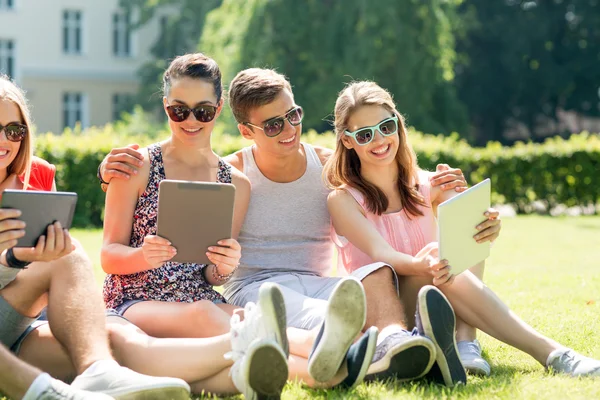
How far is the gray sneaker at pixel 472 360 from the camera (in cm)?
404

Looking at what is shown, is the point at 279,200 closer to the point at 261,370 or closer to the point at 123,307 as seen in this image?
the point at 123,307

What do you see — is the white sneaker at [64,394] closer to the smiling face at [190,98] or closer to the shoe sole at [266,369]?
the shoe sole at [266,369]

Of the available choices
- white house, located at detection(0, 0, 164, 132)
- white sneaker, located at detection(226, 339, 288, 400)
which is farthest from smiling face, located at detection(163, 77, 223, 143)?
white house, located at detection(0, 0, 164, 132)

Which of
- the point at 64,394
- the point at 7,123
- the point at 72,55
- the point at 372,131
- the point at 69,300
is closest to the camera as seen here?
the point at 64,394

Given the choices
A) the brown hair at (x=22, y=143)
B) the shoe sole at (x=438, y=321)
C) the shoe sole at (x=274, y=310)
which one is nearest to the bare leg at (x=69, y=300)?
the brown hair at (x=22, y=143)

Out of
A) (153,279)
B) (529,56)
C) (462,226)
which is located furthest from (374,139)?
(529,56)

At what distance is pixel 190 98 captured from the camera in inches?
168

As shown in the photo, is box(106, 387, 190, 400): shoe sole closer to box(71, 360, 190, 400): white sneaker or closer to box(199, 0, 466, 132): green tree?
box(71, 360, 190, 400): white sneaker

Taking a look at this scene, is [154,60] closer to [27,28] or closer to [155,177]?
[27,28]

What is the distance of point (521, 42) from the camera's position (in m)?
35.7

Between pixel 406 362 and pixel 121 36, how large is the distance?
39.4 metres

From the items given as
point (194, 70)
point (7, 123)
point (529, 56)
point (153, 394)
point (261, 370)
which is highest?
point (194, 70)

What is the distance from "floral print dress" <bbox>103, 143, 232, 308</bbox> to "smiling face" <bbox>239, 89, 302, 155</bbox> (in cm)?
61

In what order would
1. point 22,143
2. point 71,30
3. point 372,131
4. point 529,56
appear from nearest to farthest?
point 22,143 < point 372,131 < point 529,56 < point 71,30
